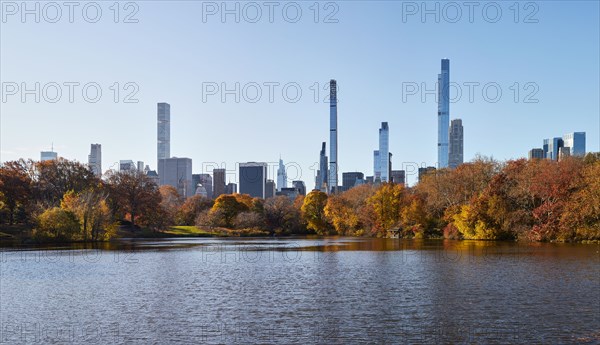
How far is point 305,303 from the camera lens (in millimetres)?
28562

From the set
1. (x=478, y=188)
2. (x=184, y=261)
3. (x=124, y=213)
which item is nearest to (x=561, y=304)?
(x=184, y=261)

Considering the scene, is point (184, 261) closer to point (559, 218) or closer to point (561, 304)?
point (561, 304)

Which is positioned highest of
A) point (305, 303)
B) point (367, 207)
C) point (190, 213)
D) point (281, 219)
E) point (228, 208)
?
point (367, 207)

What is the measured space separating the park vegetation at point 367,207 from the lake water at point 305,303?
1330 inches

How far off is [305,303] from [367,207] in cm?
8965

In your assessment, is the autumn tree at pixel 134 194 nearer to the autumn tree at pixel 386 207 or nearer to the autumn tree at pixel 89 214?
the autumn tree at pixel 89 214

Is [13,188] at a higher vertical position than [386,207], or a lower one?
higher

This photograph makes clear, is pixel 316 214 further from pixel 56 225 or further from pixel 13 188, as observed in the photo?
pixel 56 225

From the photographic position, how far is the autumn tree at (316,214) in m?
133

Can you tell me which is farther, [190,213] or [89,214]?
[190,213]

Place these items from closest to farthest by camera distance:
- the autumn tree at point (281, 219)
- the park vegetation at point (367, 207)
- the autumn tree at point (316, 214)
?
the park vegetation at point (367, 207) → the autumn tree at point (316, 214) → the autumn tree at point (281, 219)

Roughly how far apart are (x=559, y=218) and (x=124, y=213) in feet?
269

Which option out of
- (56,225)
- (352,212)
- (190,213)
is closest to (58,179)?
(56,225)

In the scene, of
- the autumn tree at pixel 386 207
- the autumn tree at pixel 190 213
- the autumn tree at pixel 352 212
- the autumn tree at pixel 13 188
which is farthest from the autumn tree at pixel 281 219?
the autumn tree at pixel 13 188
